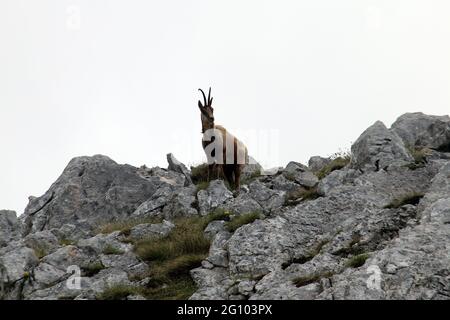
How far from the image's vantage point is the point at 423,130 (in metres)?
21.9

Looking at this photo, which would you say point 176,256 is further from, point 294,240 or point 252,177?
point 252,177

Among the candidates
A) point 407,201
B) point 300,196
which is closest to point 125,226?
point 300,196

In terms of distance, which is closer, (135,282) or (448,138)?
(135,282)

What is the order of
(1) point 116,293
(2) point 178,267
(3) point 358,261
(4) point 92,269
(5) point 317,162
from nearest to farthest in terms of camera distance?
(3) point 358,261
(1) point 116,293
(2) point 178,267
(4) point 92,269
(5) point 317,162

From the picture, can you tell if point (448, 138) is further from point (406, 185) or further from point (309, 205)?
point (309, 205)

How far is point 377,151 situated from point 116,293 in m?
9.81

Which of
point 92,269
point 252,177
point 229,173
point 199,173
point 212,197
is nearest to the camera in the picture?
point 92,269

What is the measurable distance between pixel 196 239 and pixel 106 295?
315 centimetres

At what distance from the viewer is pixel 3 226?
63.2 ft

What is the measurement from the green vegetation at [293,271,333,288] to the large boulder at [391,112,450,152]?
9.97m

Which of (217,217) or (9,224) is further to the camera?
(9,224)

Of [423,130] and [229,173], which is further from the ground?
[423,130]

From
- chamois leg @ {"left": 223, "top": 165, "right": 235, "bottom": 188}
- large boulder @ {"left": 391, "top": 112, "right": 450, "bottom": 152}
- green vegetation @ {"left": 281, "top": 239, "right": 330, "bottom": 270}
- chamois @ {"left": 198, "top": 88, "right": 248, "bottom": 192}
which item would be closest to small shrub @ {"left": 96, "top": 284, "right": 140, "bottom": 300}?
green vegetation @ {"left": 281, "top": 239, "right": 330, "bottom": 270}

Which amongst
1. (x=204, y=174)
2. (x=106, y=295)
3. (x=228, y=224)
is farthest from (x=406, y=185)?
(x=204, y=174)
